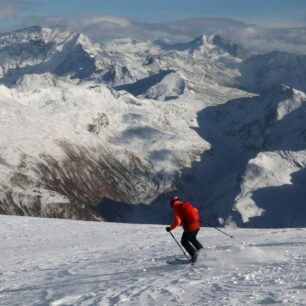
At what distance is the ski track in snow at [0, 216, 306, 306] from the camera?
2572 cm

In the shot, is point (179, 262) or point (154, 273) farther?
point (179, 262)

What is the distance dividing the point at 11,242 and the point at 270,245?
900 inches

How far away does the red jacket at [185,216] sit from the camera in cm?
3139

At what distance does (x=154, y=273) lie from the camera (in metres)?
30.9

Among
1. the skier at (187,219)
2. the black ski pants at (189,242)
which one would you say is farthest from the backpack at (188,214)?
the black ski pants at (189,242)

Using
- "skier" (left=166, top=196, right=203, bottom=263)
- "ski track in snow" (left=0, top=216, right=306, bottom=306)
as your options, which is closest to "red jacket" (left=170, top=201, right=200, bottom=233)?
"skier" (left=166, top=196, right=203, bottom=263)

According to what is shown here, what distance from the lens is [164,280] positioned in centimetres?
2873

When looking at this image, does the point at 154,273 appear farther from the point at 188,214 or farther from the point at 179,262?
the point at 188,214

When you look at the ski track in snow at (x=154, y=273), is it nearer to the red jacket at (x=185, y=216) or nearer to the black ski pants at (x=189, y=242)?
the black ski pants at (x=189, y=242)

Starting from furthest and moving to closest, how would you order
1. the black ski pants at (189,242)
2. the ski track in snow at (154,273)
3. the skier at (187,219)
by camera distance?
the black ski pants at (189,242) → the skier at (187,219) → the ski track in snow at (154,273)

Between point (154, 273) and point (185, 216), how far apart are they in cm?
300

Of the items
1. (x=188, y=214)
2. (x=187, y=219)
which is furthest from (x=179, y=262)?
(x=188, y=214)

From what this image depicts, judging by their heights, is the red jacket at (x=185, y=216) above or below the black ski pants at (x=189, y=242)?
above

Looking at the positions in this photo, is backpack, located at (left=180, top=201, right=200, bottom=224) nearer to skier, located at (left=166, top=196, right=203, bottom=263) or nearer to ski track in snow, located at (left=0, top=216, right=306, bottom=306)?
skier, located at (left=166, top=196, right=203, bottom=263)
